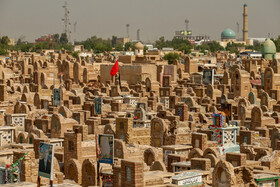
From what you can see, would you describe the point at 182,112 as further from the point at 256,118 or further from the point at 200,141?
the point at 200,141

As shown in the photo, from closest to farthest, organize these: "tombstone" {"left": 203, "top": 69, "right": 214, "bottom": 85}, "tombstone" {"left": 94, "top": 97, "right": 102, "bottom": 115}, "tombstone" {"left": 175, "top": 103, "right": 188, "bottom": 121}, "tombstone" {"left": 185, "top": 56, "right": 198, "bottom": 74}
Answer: "tombstone" {"left": 175, "top": 103, "right": 188, "bottom": 121} → "tombstone" {"left": 94, "top": 97, "right": 102, "bottom": 115} → "tombstone" {"left": 203, "top": 69, "right": 214, "bottom": 85} → "tombstone" {"left": 185, "top": 56, "right": 198, "bottom": 74}

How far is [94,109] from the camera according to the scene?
3772cm

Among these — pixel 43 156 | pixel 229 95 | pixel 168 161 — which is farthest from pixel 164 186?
pixel 229 95

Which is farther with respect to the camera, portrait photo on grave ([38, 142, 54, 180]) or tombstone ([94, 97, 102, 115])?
tombstone ([94, 97, 102, 115])

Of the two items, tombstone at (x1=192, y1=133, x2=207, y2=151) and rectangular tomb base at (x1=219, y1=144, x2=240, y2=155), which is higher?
tombstone at (x1=192, y1=133, x2=207, y2=151)

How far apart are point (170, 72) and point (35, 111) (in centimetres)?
2816

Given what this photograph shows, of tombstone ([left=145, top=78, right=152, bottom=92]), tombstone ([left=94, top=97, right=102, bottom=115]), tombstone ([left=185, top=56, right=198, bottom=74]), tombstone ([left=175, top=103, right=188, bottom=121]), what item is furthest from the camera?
tombstone ([left=185, top=56, right=198, bottom=74])

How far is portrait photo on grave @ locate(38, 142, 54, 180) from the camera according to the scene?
1616cm

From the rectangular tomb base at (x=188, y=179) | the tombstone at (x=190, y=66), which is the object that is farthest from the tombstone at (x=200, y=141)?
the tombstone at (x=190, y=66)

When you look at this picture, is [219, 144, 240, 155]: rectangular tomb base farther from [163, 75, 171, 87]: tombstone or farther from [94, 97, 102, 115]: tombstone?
[163, 75, 171, 87]: tombstone

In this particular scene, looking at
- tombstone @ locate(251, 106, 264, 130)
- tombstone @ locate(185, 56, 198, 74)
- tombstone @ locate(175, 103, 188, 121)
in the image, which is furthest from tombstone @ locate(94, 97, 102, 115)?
tombstone @ locate(185, 56, 198, 74)

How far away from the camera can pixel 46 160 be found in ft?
53.8

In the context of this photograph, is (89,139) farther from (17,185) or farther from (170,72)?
(170,72)

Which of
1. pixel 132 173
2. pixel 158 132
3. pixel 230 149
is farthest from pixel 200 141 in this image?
pixel 132 173
